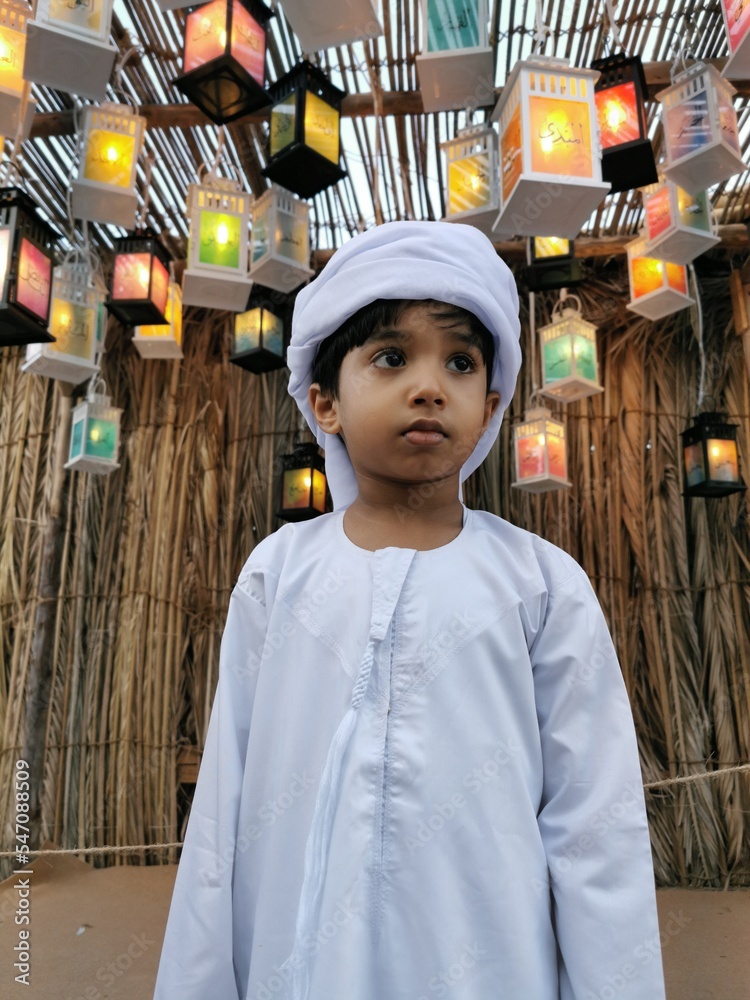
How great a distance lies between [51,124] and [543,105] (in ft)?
5.61

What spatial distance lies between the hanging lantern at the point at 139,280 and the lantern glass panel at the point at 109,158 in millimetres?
356

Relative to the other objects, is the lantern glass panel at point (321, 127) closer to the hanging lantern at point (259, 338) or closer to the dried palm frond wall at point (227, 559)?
the hanging lantern at point (259, 338)

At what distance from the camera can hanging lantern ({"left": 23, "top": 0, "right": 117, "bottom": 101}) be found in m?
1.95

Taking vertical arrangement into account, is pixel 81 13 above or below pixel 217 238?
above

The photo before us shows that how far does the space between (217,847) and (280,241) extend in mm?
2105

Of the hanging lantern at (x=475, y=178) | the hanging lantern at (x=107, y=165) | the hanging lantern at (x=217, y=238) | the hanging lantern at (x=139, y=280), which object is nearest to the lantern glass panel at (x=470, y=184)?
the hanging lantern at (x=475, y=178)

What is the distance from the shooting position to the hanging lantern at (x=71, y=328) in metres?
2.76

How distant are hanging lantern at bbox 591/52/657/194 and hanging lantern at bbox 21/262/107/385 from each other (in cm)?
174

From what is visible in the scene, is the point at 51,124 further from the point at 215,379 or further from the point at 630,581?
the point at 630,581

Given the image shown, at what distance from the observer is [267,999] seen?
0.87 m

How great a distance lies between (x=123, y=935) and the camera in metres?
2.58

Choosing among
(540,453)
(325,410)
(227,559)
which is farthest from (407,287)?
(227,559)

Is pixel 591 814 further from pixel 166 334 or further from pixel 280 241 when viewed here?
pixel 166 334

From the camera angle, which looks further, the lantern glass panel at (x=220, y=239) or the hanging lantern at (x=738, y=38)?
the lantern glass panel at (x=220, y=239)
